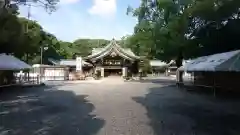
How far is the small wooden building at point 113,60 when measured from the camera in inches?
1683

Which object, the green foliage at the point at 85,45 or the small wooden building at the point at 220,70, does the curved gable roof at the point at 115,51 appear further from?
the green foliage at the point at 85,45

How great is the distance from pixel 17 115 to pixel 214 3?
13184mm

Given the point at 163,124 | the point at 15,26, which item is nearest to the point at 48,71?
the point at 15,26

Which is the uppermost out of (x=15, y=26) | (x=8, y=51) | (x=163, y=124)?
(x=15, y=26)

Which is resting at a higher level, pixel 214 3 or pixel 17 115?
pixel 214 3

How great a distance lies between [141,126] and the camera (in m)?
7.96

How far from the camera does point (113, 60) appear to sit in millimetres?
44625

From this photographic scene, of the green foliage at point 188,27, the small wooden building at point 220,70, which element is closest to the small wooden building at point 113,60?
the green foliage at point 188,27

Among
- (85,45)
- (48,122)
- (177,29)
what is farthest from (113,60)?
(85,45)

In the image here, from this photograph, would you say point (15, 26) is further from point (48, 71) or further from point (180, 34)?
point (48, 71)

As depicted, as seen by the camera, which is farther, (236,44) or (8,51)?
(8,51)

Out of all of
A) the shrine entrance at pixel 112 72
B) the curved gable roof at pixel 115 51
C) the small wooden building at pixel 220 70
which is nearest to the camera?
the small wooden building at pixel 220 70

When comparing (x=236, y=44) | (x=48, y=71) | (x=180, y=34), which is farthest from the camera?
(x=48, y=71)

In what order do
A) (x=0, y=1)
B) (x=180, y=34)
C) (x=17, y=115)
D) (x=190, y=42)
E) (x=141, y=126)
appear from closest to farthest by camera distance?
1. (x=141, y=126)
2. (x=17, y=115)
3. (x=0, y=1)
4. (x=190, y=42)
5. (x=180, y=34)
